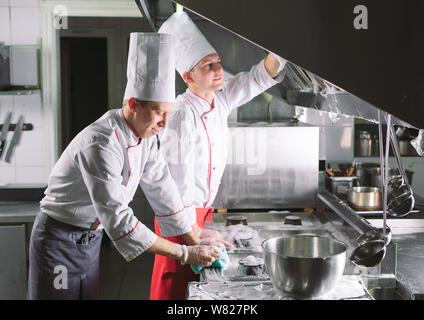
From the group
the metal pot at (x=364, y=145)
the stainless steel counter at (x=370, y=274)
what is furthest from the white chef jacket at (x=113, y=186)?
the metal pot at (x=364, y=145)

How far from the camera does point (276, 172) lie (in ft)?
8.58

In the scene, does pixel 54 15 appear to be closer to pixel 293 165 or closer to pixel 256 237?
pixel 293 165

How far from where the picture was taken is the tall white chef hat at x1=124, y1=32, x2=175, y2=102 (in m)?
1.57

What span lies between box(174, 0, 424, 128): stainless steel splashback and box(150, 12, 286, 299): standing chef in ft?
3.86

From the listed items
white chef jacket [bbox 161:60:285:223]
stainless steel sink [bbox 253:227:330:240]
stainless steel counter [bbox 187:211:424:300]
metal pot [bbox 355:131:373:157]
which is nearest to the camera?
stainless steel counter [bbox 187:211:424:300]

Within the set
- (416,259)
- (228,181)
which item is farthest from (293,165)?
(416,259)

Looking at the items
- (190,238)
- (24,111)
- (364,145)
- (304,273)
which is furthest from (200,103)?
(364,145)

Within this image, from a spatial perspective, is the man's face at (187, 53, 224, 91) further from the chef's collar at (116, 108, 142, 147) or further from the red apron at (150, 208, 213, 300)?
the red apron at (150, 208, 213, 300)

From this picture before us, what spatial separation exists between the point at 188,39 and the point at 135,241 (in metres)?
0.91

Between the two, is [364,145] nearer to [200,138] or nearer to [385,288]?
[200,138]

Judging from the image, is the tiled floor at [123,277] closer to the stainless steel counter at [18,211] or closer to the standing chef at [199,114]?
the stainless steel counter at [18,211]

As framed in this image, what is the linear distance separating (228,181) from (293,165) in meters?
0.37

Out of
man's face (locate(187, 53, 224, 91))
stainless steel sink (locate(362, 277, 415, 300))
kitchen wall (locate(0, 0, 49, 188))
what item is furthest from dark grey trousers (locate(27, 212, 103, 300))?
kitchen wall (locate(0, 0, 49, 188))
